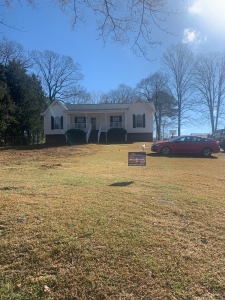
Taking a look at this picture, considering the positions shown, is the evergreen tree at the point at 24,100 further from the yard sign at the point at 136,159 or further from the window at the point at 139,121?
the yard sign at the point at 136,159

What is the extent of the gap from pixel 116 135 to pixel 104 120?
250 cm

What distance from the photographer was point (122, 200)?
4.75 m

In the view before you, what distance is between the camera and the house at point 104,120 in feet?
86.9

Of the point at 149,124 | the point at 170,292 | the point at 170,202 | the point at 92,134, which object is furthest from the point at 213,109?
the point at 170,292

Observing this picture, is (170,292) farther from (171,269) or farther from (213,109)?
(213,109)

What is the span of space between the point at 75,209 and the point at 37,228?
858 millimetres

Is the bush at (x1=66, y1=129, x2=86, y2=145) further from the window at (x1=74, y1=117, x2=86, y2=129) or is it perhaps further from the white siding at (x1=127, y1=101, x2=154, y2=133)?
the white siding at (x1=127, y1=101, x2=154, y2=133)

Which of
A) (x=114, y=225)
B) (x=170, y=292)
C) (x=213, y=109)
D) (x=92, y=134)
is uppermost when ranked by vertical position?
(x=213, y=109)

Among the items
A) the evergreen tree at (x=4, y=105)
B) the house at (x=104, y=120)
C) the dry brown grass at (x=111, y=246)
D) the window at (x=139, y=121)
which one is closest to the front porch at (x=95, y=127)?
the house at (x=104, y=120)

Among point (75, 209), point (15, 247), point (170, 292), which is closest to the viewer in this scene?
point (170, 292)

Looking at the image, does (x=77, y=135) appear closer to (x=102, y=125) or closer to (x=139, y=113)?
(x=102, y=125)

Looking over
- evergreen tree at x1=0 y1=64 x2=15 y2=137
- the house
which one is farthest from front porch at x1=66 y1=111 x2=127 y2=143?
evergreen tree at x1=0 y1=64 x2=15 y2=137

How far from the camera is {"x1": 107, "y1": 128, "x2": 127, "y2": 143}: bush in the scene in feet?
84.3

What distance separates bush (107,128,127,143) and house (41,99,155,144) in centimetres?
47
